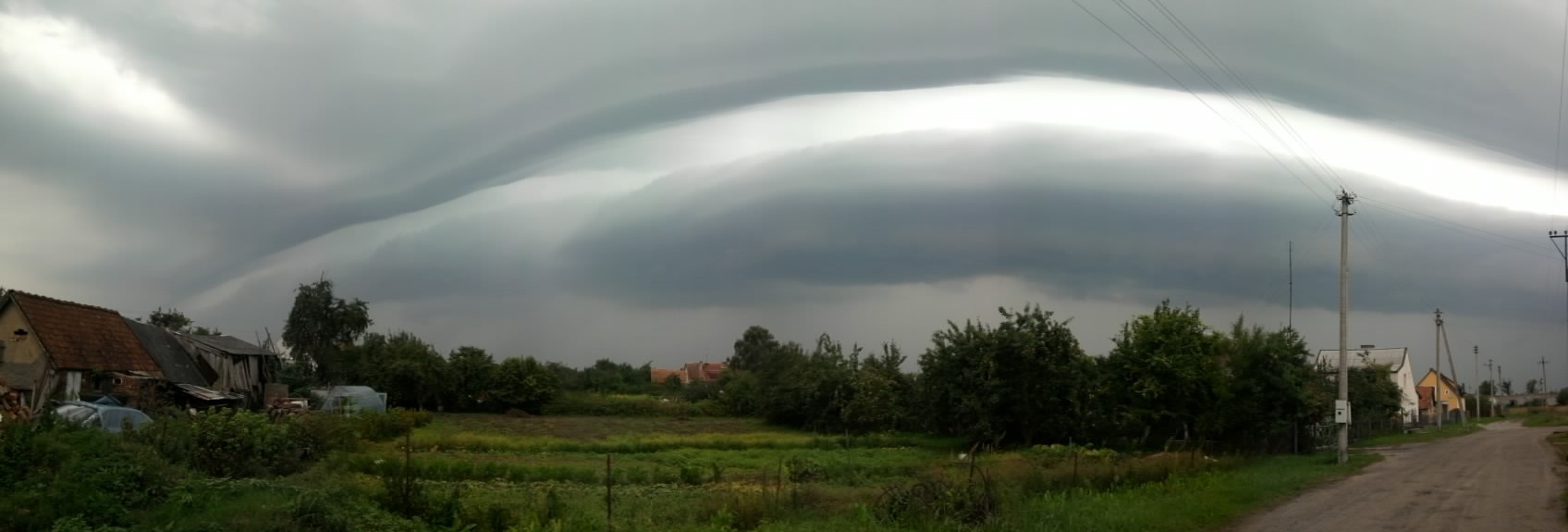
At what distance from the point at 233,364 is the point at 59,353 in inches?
650

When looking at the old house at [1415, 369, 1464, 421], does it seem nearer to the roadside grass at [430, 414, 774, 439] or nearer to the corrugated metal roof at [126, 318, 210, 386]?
the roadside grass at [430, 414, 774, 439]

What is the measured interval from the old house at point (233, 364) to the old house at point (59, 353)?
7.51 meters

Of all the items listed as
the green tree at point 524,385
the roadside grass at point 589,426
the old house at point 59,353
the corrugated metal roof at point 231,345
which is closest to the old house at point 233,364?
the corrugated metal roof at point 231,345

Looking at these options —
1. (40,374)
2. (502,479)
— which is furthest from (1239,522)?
(40,374)

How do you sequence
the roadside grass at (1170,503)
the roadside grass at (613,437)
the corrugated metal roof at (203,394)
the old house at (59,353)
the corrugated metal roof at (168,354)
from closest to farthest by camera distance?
1. the roadside grass at (1170,503)
2. the old house at (59,353)
3. the roadside grass at (613,437)
4. the corrugated metal roof at (203,394)
5. the corrugated metal roof at (168,354)

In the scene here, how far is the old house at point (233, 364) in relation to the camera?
45688mm

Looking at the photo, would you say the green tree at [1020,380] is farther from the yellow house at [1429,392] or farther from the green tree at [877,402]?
the yellow house at [1429,392]

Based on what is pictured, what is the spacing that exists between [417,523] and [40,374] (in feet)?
83.5

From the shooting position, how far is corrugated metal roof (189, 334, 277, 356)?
48156mm

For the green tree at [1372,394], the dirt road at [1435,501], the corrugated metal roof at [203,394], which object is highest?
the green tree at [1372,394]

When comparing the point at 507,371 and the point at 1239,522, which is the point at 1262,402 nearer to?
the point at 1239,522

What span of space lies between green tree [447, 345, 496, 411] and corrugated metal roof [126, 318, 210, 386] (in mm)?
21654

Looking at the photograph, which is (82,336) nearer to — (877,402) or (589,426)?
(589,426)

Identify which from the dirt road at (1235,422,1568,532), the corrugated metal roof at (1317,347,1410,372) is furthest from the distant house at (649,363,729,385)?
the dirt road at (1235,422,1568,532)
